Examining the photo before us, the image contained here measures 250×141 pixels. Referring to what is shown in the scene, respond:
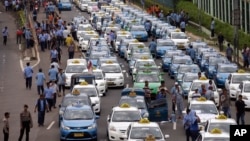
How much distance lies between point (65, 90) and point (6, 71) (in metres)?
9.90

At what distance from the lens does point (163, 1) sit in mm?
103812

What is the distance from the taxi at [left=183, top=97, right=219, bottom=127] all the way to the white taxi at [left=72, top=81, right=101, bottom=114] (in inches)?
198

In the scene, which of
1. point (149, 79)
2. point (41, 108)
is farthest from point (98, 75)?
point (41, 108)

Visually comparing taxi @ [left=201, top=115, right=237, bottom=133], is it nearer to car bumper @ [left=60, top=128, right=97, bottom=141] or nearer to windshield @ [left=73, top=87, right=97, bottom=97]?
car bumper @ [left=60, top=128, right=97, bottom=141]

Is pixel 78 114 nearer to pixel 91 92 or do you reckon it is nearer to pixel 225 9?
pixel 91 92

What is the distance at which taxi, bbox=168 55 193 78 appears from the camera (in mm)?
55250

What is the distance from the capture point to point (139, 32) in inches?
2940

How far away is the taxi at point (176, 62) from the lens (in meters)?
55.2

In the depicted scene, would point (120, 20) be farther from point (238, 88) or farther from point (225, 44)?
point (238, 88)

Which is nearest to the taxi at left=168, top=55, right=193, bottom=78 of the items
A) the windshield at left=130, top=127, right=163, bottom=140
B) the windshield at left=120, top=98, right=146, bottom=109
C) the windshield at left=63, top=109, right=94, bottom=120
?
the windshield at left=120, top=98, right=146, bottom=109

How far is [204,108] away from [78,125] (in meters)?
5.27

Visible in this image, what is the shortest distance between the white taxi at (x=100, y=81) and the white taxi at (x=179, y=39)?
1702cm

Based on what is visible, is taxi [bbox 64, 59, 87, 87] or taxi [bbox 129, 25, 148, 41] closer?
taxi [bbox 64, 59, 87, 87]

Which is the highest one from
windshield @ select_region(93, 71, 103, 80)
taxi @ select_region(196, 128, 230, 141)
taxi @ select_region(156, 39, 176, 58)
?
taxi @ select_region(196, 128, 230, 141)
